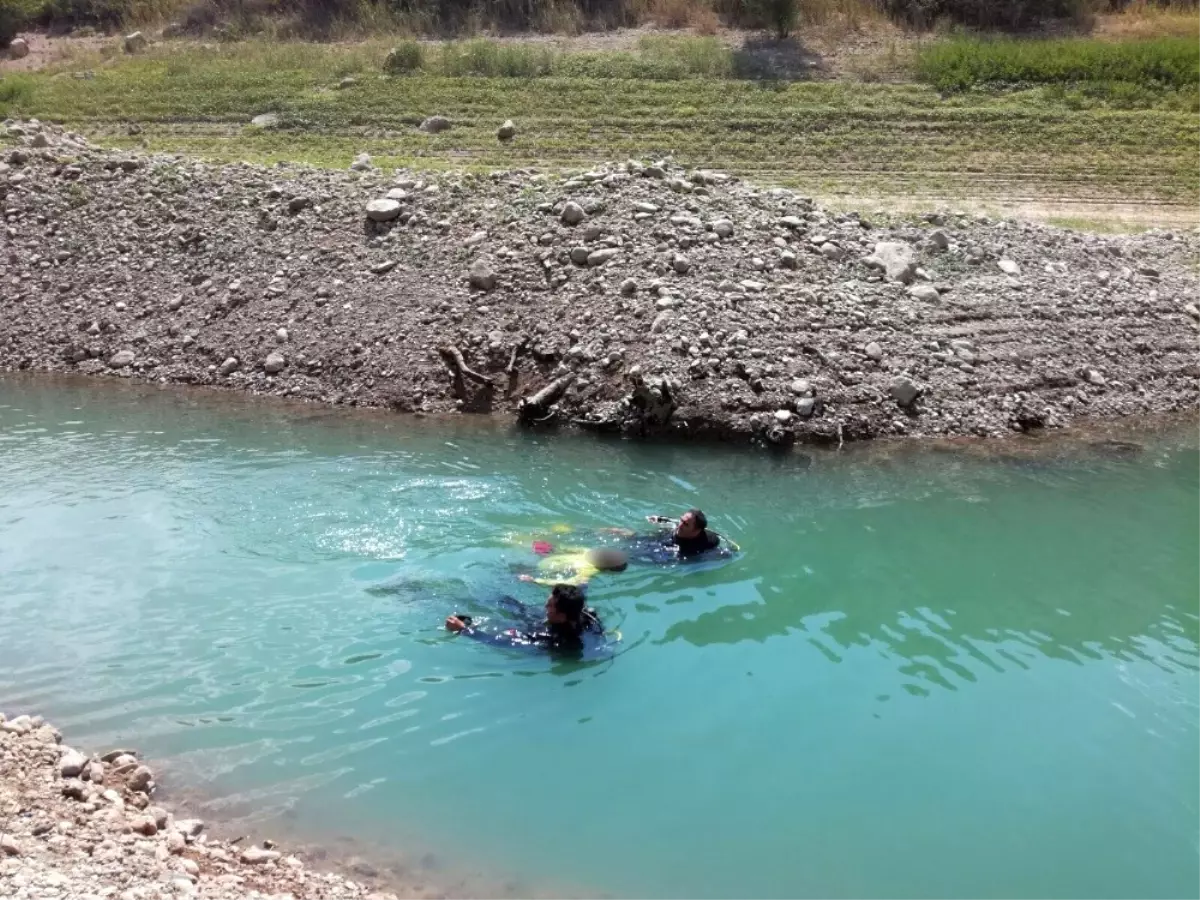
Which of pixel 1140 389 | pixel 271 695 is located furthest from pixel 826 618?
pixel 1140 389

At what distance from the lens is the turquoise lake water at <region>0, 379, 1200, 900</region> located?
22.3ft

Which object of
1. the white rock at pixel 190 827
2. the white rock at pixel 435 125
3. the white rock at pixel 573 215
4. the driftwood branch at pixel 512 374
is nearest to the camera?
the white rock at pixel 190 827

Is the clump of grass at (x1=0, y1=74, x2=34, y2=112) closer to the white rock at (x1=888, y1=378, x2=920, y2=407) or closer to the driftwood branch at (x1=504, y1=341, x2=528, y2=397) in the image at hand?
the driftwood branch at (x1=504, y1=341, x2=528, y2=397)

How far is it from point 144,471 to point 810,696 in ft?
24.2

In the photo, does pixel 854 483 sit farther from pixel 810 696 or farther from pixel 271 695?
pixel 271 695

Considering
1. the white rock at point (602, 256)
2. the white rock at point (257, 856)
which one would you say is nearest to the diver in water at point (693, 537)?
the white rock at point (257, 856)

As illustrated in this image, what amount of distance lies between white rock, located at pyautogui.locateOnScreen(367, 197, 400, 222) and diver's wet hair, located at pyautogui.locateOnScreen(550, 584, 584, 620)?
31.0 ft

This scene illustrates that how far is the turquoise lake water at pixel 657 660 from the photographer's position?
6.80m

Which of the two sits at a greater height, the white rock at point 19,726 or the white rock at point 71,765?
the white rock at point 19,726

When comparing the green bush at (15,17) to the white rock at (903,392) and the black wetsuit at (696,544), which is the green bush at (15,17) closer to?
the white rock at (903,392)

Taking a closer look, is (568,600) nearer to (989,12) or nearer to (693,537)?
(693,537)

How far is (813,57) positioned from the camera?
989 inches

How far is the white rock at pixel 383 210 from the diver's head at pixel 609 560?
26.6 feet

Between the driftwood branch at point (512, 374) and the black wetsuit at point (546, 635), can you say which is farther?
the driftwood branch at point (512, 374)
